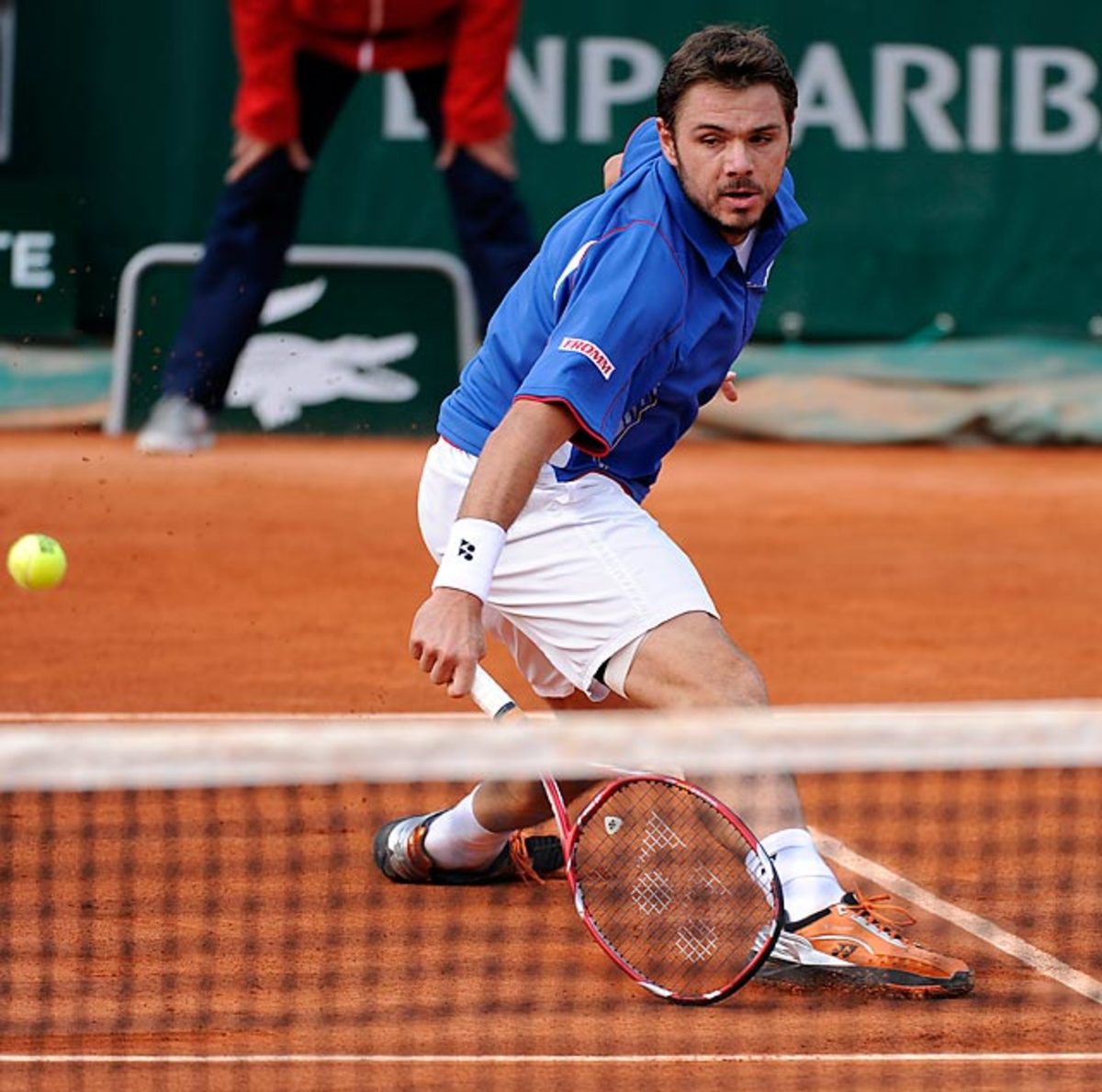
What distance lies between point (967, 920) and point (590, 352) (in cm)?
156

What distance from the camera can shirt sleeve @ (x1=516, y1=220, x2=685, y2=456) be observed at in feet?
13.0

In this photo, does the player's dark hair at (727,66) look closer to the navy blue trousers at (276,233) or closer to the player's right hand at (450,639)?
the player's right hand at (450,639)

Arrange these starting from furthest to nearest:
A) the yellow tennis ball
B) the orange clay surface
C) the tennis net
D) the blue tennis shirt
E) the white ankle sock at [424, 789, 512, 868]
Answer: the yellow tennis ball < the white ankle sock at [424, 789, 512, 868] < the blue tennis shirt < the orange clay surface < the tennis net

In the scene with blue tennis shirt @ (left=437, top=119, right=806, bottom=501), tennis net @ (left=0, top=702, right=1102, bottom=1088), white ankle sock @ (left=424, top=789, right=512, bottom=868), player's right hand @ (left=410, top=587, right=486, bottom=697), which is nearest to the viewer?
tennis net @ (left=0, top=702, right=1102, bottom=1088)

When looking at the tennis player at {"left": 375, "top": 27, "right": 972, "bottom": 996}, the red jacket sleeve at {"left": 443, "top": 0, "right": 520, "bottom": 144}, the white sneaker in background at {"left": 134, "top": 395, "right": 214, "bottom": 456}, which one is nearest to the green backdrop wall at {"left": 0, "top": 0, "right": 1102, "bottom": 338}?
the red jacket sleeve at {"left": 443, "top": 0, "right": 520, "bottom": 144}

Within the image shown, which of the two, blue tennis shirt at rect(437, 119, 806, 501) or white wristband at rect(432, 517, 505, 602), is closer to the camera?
white wristband at rect(432, 517, 505, 602)

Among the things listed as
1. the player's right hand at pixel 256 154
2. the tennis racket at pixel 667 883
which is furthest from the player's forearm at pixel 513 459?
the player's right hand at pixel 256 154

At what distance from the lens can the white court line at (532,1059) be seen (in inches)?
149

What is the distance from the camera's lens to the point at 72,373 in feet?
41.6

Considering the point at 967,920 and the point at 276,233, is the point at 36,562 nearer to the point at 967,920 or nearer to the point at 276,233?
the point at 967,920

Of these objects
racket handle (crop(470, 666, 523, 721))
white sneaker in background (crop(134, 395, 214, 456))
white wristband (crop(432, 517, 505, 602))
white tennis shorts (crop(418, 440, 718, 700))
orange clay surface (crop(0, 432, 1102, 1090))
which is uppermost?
white wristband (crop(432, 517, 505, 602))

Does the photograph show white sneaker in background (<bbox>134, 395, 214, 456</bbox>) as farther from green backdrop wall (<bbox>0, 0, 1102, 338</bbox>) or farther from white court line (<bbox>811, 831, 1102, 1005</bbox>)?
white court line (<bbox>811, 831, 1102, 1005</bbox>)

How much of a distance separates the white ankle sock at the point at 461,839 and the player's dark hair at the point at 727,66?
1540 mm

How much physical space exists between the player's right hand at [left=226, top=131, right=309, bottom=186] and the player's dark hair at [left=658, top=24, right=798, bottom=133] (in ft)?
27.2
